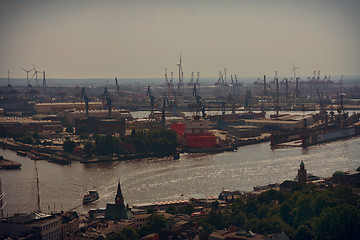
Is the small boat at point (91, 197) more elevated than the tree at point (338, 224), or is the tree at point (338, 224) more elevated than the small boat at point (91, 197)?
the tree at point (338, 224)

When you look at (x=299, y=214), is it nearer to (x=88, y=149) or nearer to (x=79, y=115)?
(x=88, y=149)

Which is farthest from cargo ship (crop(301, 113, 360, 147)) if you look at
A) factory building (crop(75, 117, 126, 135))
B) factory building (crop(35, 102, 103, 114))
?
factory building (crop(35, 102, 103, 114))

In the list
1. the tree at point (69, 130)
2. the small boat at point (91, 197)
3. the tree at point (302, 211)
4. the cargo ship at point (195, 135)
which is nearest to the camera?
the tree at point (302, 211)

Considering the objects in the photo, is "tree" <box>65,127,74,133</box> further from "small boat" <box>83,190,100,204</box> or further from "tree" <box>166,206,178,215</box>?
"tree" <box>166,206,178,215</box>

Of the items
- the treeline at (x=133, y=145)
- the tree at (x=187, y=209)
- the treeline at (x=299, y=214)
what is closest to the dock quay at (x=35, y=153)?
the treeline at (x=133, y=145)

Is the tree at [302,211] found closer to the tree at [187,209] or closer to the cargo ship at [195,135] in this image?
the tree at [187,209]

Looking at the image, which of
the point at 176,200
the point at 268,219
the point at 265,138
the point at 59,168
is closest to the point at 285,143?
the point at 265,138
